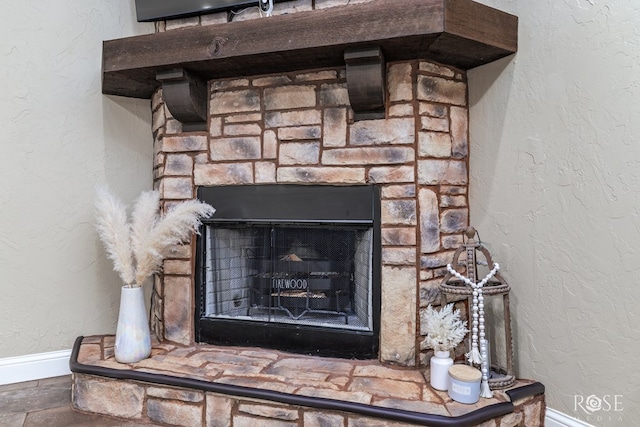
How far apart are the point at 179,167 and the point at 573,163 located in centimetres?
177

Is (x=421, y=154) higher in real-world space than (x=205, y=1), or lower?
lower

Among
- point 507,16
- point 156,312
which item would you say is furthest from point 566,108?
point 156,312

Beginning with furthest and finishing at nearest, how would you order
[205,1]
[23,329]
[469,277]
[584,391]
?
1. [23,329]
2. [205,1]
3. [469,277]
4. [584,391]

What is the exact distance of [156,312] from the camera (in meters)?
2.27

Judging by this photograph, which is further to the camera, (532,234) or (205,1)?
(205,1)

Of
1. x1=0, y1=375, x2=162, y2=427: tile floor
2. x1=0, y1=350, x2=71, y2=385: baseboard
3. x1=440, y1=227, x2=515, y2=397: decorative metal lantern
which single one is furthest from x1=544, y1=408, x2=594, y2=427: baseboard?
x1=0, y1=350, x2=71, y2=385: baseboard

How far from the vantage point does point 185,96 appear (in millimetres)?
1997

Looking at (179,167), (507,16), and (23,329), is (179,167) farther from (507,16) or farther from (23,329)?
(507,16)

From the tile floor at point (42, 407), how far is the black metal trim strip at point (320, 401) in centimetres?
18

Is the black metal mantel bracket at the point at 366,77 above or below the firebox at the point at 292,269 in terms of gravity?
above

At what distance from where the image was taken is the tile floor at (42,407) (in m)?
1.75

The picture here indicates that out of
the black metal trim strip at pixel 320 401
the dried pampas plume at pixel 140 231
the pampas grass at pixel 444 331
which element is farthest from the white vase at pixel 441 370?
the dried pampas plume at pixel 140 231

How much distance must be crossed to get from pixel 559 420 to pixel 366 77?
5.13ft

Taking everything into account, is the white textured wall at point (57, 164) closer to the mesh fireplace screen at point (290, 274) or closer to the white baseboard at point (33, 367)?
the white baseboard at point (33, 367)
